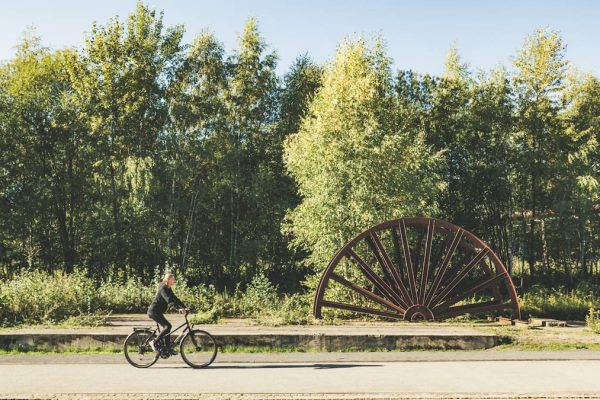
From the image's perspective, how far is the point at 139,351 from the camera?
33.2ft

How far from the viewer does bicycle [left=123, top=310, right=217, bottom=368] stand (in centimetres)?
1010

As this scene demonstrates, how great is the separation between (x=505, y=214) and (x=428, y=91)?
9.41 metres

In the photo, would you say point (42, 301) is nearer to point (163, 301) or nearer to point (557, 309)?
point (163, 301)

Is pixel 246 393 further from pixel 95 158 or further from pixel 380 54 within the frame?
pixel 95 158

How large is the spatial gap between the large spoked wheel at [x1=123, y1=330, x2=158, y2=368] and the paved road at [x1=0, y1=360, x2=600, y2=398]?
0.16 metres

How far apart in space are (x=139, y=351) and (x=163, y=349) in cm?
46

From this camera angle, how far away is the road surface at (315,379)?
25.3ft

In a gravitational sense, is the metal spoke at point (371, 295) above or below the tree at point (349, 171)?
below

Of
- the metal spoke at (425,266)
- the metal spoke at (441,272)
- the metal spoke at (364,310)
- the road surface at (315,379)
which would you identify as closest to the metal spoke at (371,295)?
the metal spoke at (364,310)

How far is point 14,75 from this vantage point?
31.2 meters

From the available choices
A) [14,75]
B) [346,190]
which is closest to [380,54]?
[346,190]

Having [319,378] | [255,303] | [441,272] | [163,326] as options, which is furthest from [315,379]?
[255,303]

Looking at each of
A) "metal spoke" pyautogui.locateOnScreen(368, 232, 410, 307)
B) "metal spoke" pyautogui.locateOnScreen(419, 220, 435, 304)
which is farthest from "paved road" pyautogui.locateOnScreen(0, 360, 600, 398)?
"metal spoke" pyautogui.locateOnScreen(368, 232, 410, 307)

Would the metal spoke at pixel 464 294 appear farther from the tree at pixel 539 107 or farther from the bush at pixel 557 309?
the tree at pixel 539 107
